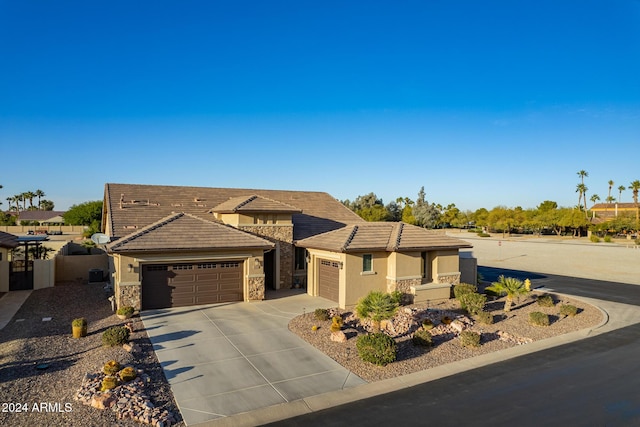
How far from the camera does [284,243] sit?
78.9 feet

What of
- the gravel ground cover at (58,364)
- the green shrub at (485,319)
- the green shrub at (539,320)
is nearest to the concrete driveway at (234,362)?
the gravel ground cover at (58,364)

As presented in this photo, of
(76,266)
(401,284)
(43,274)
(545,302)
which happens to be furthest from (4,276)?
(545,302)

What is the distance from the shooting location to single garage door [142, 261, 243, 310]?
18.9 m

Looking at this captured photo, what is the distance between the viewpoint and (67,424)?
27.8ft

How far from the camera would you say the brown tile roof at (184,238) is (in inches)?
721

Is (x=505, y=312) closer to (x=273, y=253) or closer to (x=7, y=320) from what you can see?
(x=273, y=253)

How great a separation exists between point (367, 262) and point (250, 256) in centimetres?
596

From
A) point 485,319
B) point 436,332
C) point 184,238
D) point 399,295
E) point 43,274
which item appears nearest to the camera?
point 436,332

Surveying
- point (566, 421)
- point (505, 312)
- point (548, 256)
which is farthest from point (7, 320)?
point (548, 256)

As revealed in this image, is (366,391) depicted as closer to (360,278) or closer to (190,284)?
(360,278)

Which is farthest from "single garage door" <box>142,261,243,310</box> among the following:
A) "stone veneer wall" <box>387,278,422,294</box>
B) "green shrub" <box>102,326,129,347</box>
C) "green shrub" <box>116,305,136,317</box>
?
"stone veneer wall" <box>387,278,422,294</box>

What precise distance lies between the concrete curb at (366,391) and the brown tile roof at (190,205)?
45.2 feet

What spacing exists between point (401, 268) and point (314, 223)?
828 centimetres

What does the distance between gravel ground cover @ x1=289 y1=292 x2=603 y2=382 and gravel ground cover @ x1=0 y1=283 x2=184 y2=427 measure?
5.45 meters
